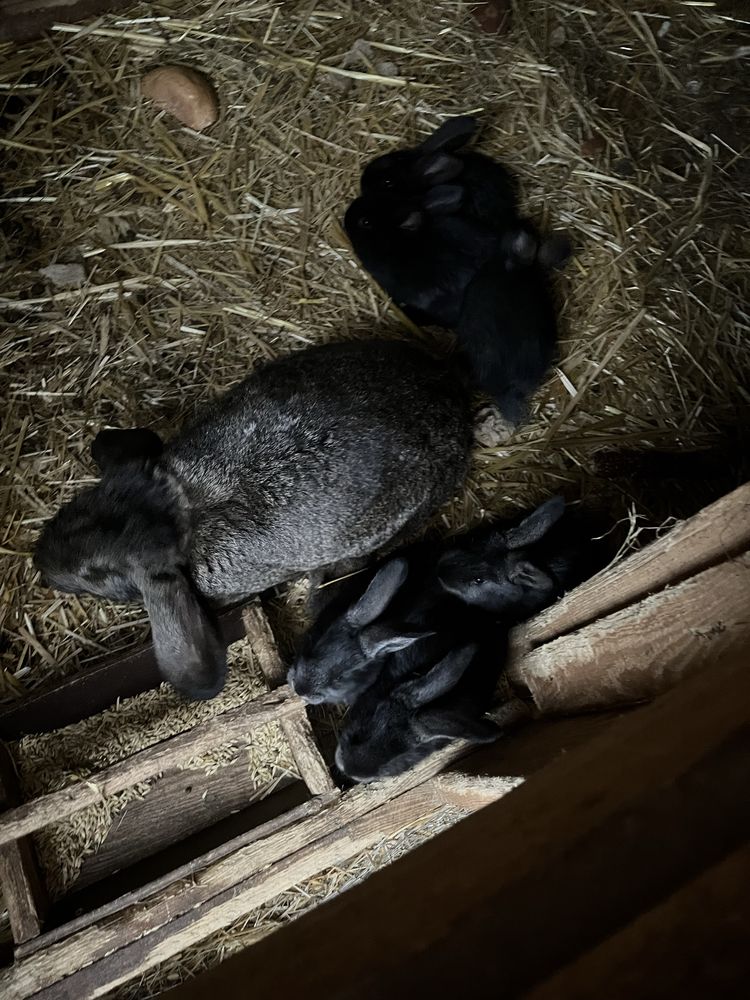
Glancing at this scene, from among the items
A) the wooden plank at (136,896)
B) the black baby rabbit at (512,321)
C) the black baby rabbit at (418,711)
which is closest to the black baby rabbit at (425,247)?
the black baby rabbit at (512,321)

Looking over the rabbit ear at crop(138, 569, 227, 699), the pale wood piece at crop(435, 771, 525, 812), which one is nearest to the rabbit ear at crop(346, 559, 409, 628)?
the rabbit ear at crop(138, 569, 227, 699)

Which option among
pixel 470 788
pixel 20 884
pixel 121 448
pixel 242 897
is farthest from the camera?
pixel 121 448

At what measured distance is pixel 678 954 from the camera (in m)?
0.96

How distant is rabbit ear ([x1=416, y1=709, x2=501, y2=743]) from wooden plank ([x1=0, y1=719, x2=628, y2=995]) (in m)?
0.14

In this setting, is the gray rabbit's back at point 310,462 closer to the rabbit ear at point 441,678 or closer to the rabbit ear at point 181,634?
the rabbit ear at point 181,634

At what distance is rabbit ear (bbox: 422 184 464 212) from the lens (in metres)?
3.89

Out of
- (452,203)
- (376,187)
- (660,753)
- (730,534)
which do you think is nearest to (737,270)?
(452,203)

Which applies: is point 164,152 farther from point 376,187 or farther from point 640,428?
point 640,428

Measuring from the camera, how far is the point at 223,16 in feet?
14.3

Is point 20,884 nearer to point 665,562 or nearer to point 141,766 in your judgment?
point 141,766

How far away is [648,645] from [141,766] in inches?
86.6

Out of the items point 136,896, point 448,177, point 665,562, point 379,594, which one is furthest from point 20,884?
point 448,177

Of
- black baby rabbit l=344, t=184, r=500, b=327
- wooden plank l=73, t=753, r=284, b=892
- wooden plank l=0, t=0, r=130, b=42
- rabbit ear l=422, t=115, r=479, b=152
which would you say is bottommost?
wooden plank l=73, t=753, r=284, b=892

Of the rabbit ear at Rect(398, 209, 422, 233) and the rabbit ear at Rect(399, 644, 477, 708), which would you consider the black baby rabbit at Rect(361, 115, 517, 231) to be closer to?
the rabbit ear at Rect(398, 209, 422, 233)
